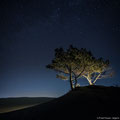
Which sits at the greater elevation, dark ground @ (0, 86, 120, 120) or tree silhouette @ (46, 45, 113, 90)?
tree silhouette @ (46, 45, 113, 90)

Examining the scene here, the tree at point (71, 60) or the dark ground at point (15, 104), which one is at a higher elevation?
the tree at point (71, 60)

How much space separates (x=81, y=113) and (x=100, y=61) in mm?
18436

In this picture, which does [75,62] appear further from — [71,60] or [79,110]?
Result: [79,110]

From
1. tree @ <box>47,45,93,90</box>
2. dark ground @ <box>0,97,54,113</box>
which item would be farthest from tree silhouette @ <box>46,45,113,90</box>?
dark ground @ <box>0,97,54,113</box>

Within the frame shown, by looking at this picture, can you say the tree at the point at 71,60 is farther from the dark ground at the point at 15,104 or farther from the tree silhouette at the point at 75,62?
the dark ground at the point at 15,104

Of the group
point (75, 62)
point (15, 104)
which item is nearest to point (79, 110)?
point (75, 62)

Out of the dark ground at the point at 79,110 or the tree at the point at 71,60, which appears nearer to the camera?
the dark ground at the point at 79,110

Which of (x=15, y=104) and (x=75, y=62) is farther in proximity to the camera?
(x=15, y=104)

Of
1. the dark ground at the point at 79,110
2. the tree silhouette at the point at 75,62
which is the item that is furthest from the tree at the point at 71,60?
the dark ground at the point at 79,110

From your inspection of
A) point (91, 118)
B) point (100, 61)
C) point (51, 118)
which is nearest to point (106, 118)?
point (91, 118)

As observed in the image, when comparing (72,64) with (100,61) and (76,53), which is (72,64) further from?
(100,61)

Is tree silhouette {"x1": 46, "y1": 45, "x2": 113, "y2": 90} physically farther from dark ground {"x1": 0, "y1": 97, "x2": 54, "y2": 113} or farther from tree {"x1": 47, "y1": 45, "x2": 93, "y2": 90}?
dark ground {"x1": 0, "y1": 97, "x2": 54, "y2": 113}

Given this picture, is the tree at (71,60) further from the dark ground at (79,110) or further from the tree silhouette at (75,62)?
the dark ground at (79,110)

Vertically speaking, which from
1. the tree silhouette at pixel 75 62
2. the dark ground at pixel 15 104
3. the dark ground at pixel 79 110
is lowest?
the dark ground at pixel 15 104
